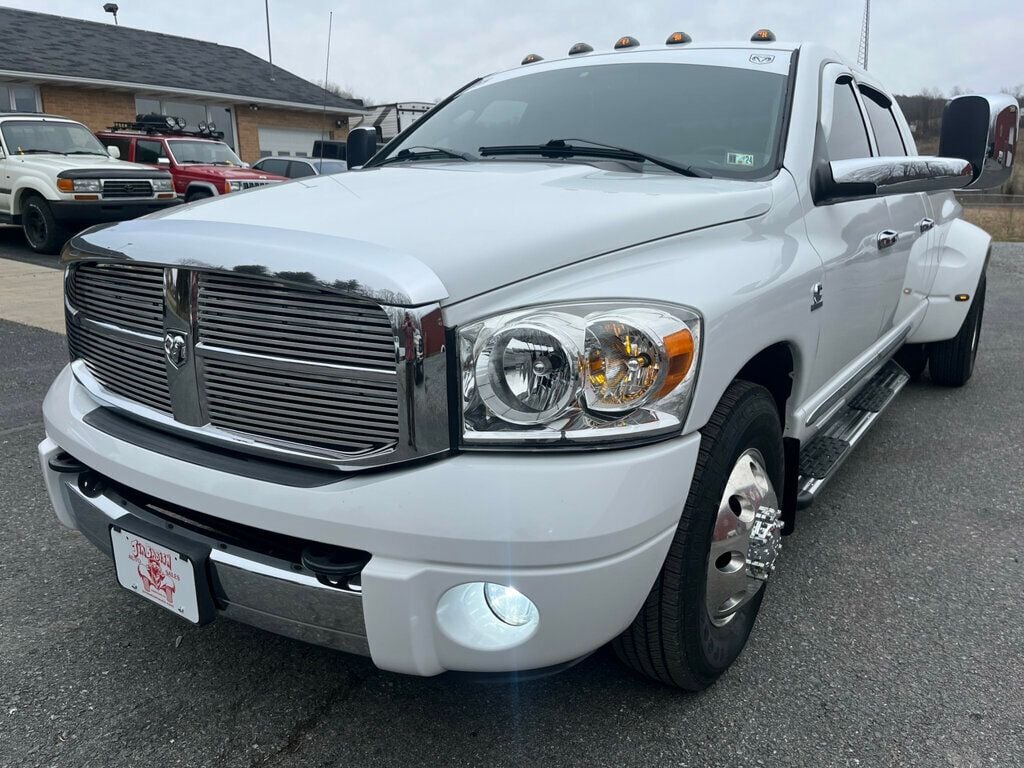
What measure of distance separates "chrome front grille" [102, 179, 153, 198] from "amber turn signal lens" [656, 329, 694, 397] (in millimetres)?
10452

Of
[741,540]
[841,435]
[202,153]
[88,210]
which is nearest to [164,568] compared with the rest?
[741,540]

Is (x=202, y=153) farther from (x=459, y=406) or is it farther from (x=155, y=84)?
(x=459, y=406)

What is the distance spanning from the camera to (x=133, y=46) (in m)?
22.6

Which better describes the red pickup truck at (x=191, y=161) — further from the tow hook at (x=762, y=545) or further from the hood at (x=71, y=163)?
the tow hook at (x=762, y=545)

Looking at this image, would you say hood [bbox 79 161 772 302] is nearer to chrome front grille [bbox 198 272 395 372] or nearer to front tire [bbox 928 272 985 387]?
chrome front grille [bbox 198 272 395 372]

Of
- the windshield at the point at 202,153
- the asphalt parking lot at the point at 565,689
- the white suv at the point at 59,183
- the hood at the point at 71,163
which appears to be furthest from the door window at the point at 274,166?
the asphalt parking lot at the point at 565,689

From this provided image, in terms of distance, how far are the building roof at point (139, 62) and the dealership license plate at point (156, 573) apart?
1935 centimetres

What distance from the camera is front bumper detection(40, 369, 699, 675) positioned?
1601 millimetres

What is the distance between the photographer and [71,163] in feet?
35.2

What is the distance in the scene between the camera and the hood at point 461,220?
172cm

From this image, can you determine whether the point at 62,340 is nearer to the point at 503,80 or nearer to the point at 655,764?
the point at 503,80

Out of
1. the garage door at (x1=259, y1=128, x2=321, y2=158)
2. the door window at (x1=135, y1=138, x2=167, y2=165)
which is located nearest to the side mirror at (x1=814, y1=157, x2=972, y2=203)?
the door window at (x1=135, y1=138, x2=167, y2=165)

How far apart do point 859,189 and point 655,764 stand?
68.4 inches

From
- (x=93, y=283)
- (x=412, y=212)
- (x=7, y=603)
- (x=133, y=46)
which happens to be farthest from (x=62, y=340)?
(x=133, y=46)
